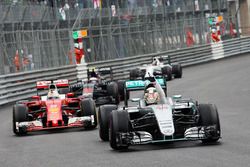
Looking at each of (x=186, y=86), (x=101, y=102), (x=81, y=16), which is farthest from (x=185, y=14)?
(x=101, y=102)

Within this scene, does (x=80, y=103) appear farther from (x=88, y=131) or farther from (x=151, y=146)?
(x=151, y=146)

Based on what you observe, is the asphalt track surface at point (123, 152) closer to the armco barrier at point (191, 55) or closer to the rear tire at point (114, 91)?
the rear tire at point (114, 91)

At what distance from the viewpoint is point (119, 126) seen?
512 inches

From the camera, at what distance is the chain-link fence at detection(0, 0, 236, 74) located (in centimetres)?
3058

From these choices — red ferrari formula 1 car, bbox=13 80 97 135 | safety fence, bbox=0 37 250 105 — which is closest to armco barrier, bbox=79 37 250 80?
safety fence, bbox=0 37 250 105

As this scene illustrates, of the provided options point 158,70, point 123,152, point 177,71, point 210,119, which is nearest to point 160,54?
point 177,71

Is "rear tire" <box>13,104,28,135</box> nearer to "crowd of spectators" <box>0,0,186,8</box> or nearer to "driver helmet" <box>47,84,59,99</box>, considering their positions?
"driver helmet" <box>47,84,59,99</box>

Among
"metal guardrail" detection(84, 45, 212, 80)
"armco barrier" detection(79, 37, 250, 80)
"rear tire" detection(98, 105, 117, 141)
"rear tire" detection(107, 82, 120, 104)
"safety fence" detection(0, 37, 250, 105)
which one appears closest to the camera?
"rear tire" detection(98, 105, 117, 141)

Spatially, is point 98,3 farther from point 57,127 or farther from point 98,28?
point 57,127

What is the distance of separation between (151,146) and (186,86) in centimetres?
1698

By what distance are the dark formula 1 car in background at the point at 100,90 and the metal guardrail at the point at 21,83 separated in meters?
3.46

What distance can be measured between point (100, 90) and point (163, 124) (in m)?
12.0

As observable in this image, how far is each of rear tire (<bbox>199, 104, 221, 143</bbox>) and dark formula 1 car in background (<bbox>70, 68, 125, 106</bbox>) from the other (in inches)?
421

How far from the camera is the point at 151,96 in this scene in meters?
14.7
